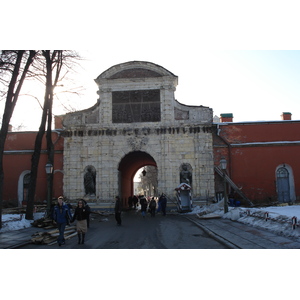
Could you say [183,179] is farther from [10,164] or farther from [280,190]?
[10,164]

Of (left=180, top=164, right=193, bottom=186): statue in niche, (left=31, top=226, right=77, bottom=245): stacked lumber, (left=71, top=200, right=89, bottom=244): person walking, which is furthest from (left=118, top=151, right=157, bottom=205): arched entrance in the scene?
(left=71, top=200, right=89, bottom=244): person walking

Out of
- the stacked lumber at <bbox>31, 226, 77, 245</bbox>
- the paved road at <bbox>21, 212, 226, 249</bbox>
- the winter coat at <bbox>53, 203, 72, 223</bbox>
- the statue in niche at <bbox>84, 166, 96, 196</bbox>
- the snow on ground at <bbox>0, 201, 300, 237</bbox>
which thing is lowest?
the paved road at <bbox>21, 212, 226, 249</bbox>

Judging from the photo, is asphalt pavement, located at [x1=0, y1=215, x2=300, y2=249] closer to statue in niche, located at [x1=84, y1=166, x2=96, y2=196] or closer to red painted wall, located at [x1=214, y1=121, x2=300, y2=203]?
statue in niche, located at [x1=84, y1=166, x2=96, y2=196]

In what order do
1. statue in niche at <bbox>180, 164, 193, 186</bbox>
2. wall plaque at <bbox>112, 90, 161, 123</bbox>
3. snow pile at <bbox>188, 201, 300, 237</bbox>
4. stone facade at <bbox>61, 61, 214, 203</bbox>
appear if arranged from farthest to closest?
wall plaque at <bbox>112, 90, 161, 123</bbox>, stone facade at <bbox>61, 61, 214, 203</bbox>, statue in niche at <bbox>180, 164, 193, 186</bbox>, snow pile at <bbox>188, 201, 300, 237</bbox>

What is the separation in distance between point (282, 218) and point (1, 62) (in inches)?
516

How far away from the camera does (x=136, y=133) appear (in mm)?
26281

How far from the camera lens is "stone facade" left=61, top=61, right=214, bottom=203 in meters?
26.0

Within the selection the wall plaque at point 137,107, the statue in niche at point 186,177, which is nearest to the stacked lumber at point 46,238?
the statue in niche at point 186,177

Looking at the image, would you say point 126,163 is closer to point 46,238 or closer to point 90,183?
point 90,183

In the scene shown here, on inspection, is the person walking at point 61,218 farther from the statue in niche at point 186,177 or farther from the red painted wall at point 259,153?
the red painted wall at point 259,153

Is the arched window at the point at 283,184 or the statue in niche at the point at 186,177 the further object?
the statue in niche at the point at 186,177

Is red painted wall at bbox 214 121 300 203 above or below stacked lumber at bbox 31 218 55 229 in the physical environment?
above

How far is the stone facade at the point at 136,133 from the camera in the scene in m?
26.0

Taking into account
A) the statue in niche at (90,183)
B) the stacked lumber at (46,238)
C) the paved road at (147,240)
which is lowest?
the paved road at (147,240)
